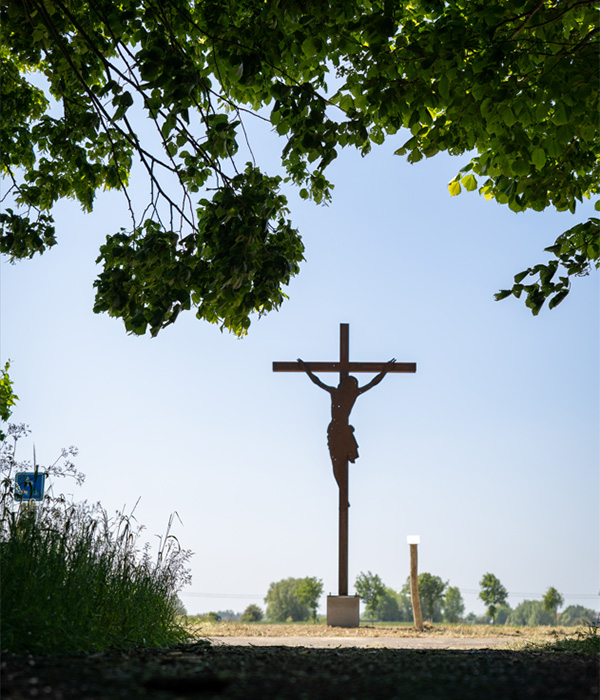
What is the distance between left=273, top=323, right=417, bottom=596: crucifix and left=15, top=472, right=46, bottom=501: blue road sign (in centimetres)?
503

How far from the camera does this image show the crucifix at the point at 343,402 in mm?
8688

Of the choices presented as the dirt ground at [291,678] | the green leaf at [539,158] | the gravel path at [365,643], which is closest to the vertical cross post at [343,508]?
the gravel path at [365,643]

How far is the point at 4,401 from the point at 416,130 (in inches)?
302

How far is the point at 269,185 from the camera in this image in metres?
4.55

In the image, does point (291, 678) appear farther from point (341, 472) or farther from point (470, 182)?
point (341, 472)

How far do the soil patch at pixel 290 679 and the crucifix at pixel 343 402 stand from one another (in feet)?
21.1

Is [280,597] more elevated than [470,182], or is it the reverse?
[470,182]

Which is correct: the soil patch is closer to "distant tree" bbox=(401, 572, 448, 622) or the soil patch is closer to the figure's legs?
the figure's legs

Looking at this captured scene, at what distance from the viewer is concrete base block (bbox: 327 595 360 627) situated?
7.95m

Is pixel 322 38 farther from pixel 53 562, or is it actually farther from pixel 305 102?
pixel 53 562

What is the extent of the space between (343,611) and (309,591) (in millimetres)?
4209

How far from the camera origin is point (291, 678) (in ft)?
6.17

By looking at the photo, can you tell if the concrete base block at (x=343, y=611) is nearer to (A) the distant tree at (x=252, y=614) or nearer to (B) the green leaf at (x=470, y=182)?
(A) the distant tree at (x=252, y=614)

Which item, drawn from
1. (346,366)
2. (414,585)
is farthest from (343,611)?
(346,366)
